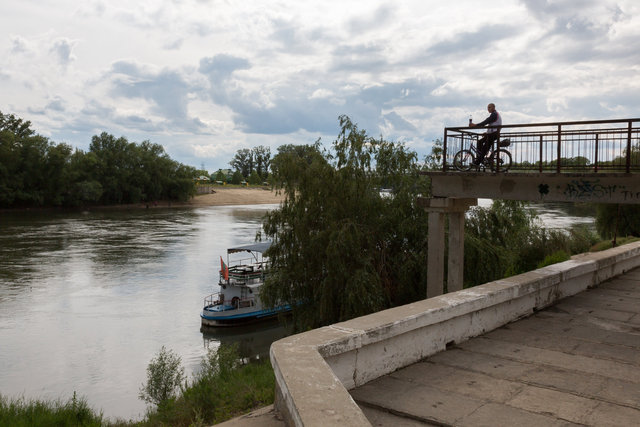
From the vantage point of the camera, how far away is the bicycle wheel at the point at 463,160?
52.4 ft

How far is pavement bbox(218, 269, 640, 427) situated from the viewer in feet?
14.3

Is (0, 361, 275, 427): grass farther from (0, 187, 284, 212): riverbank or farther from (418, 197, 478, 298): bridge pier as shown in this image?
(0, 187, 284, 212): riverbank

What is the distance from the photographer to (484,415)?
4383 millimetres

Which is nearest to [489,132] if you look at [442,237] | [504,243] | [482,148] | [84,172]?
[482,148]

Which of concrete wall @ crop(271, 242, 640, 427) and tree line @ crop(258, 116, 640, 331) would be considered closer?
concrete wall @ crop(271, 242, 640, 427)

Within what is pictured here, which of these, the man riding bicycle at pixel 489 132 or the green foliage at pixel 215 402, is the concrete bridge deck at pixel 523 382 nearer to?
the green foliage at pixel 215 402

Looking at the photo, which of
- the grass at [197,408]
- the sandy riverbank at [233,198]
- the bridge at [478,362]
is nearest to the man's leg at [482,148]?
the bridge at [478,362]

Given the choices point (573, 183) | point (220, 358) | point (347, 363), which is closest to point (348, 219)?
point (220, 358)

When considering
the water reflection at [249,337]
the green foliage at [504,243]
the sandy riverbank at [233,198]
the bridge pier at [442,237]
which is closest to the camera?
the bridge pier at [442,237]

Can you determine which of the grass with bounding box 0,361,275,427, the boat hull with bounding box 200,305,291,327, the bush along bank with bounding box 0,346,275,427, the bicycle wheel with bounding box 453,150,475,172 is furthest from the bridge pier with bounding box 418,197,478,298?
the boat hull with bounding box 200,305,291,327

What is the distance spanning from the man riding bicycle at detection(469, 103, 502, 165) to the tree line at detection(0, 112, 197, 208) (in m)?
81.2

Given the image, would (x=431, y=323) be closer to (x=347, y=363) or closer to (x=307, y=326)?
(x=347, y=363)

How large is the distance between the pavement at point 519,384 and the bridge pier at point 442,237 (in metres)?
9.32

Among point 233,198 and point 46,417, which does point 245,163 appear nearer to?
point 233,198
